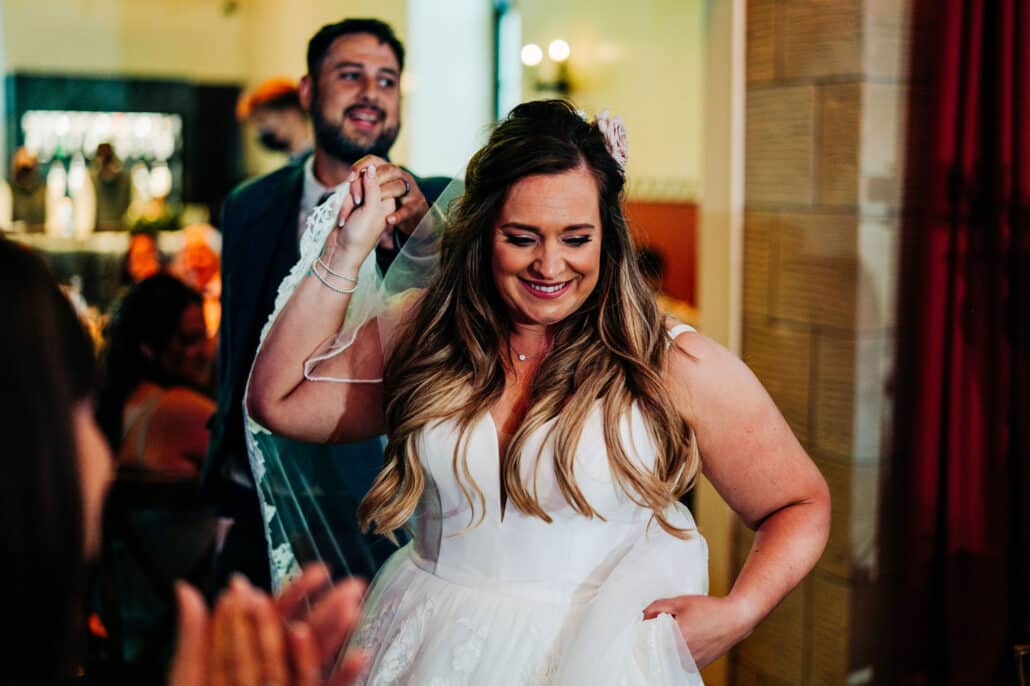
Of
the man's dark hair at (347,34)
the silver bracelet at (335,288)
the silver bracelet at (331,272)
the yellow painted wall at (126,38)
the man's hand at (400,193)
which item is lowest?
the silver bracelet at (335,288)

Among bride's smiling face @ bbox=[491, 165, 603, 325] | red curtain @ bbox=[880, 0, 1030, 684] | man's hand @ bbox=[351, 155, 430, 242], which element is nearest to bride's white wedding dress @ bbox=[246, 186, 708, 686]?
bride's smiling face @ bbox=[491, 165, 603, 325]

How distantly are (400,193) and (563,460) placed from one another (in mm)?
555

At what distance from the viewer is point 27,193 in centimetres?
688

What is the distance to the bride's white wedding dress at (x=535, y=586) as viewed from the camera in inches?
61.7

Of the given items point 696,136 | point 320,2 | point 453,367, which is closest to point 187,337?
point 453,367

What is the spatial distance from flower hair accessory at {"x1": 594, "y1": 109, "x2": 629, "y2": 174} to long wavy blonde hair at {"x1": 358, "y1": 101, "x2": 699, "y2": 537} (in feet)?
0.03

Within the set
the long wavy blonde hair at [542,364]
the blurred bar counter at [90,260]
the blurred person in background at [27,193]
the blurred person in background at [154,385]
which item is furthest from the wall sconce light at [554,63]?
the long wavy blonde hair at [542,364]

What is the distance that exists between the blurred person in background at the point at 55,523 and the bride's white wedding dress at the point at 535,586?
2.24ft

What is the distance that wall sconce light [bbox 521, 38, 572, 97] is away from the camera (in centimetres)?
635

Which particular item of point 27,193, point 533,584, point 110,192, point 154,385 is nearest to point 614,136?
point 533,584

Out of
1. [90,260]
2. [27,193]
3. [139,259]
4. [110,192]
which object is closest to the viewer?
[139,259]

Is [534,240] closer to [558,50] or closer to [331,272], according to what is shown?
[331,272]

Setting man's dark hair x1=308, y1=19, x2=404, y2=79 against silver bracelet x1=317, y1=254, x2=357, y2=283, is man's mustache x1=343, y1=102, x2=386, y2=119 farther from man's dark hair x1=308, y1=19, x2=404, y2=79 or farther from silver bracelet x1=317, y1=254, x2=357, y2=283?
silver bracelet x1=317, y1=254, x2=357, y2=283

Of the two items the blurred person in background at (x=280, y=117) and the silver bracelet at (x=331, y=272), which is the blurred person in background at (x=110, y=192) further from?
the silver bracelet at (x=331, y=272)
